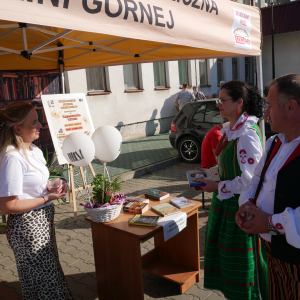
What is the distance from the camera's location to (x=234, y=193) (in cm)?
235

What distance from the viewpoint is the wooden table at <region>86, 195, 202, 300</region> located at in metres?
2.45

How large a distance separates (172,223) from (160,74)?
1200 cm

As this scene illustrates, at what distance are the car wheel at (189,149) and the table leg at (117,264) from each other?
5.51m

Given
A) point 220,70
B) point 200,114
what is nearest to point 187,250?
point 200,114

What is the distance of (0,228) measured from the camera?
15.3 feet

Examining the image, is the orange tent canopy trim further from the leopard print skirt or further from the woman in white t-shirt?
the leopard print skirt

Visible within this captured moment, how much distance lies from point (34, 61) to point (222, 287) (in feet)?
14.3

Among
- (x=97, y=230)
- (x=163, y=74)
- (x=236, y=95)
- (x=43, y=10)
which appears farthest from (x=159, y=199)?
(x=163, y=74)

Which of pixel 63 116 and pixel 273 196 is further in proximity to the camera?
pixel 63 116

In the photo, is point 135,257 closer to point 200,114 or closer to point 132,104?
point 200,114

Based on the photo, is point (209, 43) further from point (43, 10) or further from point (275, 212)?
point (275, 212)

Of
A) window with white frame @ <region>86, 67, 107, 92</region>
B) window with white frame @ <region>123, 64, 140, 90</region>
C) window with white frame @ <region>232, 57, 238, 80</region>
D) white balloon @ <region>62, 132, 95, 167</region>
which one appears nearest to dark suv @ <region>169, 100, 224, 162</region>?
window with white frame @ <region>86, 67, 107, 92</region>

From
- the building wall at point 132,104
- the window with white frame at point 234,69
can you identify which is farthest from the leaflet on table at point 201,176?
the window with white frame at point 234,69

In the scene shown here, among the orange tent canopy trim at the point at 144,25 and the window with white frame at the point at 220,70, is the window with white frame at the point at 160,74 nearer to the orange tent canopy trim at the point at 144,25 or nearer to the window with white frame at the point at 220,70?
the window with white frame at the point at 220,70
